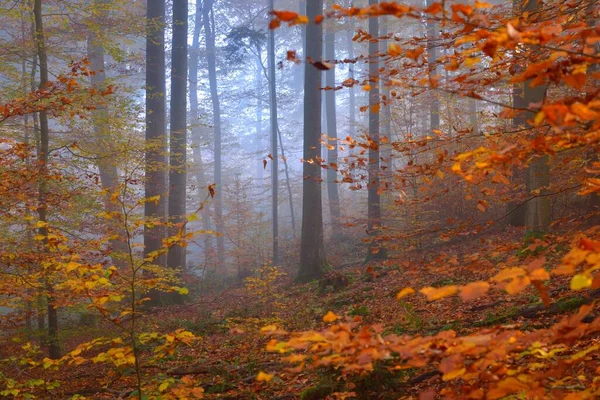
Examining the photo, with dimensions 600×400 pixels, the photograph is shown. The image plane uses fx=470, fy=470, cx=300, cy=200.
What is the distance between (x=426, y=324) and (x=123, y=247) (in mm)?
12082

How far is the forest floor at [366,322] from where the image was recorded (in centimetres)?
416

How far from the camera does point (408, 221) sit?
11672mm

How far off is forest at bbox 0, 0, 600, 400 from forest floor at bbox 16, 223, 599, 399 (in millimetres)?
37

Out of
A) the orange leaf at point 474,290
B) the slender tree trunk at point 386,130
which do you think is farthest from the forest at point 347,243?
the slender tree trunk at point 386,130

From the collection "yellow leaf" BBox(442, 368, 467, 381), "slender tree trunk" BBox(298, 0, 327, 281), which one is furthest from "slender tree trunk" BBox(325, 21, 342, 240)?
"yellow leaf" BBox(442, 368, 467, 381)

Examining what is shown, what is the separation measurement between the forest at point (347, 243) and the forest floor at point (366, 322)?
4 centimetres

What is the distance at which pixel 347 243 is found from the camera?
1867 centimetres

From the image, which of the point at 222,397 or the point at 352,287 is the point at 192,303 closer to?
the point at 352,287

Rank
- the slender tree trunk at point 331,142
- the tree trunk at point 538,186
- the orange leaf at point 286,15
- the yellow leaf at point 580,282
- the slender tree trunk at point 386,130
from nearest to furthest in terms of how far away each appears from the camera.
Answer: the yellow leaf at point 580,282 → the orange leaf at point 286,15 → the slender tree trunk at point 386,130 → the tree trunk at point 538,186 → the slender tree trunk at point 331,142

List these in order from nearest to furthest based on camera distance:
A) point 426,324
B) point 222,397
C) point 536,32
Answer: point 536,32 → point 222,397 → point 426,324

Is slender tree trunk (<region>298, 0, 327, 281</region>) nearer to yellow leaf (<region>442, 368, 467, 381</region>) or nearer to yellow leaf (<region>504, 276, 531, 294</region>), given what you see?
yellow leaf (<region>442, 368, 467, 381</region>)

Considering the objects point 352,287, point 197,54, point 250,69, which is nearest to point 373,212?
point 352,287

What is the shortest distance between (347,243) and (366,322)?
445 inches

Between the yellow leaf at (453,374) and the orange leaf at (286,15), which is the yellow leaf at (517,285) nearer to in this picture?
the yellow leaf at (453,374)
